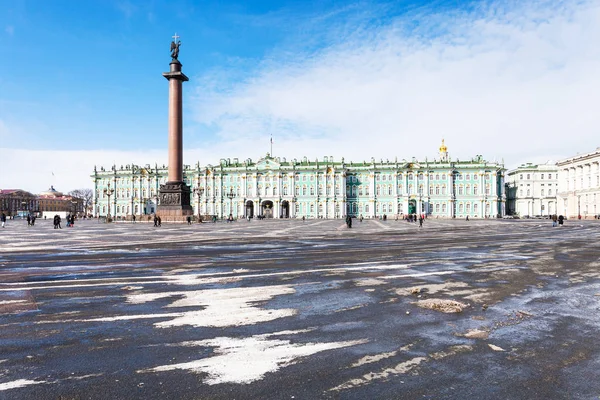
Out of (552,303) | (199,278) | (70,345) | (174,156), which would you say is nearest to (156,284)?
(199,278)

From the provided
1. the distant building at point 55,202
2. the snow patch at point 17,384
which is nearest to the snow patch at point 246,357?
the snow patch at point 17,384

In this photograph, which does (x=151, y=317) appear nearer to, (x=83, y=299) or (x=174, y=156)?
(x=83, y=299)

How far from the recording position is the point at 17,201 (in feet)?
583

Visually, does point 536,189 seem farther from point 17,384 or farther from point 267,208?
point 17,384

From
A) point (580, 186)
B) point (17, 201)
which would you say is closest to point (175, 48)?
point (580, 186)

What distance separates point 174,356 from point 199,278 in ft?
18.1

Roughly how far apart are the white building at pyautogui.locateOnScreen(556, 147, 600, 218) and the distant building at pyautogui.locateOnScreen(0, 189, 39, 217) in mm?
177294

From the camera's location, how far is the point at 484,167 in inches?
3831

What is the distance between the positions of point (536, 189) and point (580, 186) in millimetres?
22878

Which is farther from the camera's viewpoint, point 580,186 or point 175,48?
point 580,186

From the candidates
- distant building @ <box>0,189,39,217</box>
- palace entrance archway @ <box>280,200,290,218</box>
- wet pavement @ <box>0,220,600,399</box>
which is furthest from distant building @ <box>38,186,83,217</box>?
wet pavement @ <box>0,220,600,399</box>

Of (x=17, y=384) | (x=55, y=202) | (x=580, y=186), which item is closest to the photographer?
(x=17, y=384)

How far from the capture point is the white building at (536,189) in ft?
374

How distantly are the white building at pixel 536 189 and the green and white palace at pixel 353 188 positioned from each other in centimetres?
2063
